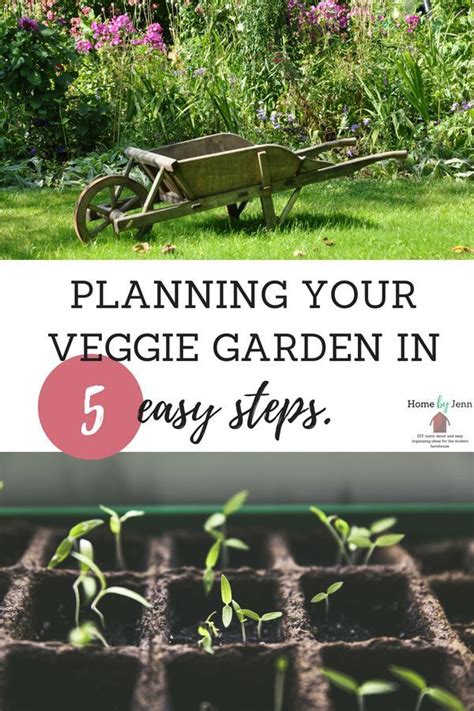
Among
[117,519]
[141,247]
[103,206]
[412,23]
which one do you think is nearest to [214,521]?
[117,519]

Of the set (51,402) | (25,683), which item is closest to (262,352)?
(51,402)

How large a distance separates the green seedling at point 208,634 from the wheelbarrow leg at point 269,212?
2.18 meters

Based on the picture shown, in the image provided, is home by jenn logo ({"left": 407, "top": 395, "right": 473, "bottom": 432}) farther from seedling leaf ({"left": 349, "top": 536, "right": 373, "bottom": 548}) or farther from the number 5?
the number 5

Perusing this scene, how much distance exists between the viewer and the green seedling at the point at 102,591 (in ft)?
4.34

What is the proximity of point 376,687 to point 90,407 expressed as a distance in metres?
0.55

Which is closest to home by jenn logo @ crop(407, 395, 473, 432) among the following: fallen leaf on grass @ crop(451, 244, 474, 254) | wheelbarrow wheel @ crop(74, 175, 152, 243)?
fallen leaf on grass @ crop(451, 244, 474, 254)

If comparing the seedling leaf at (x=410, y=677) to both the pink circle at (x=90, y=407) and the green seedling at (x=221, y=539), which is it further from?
the pink circle at (x=90, y=407)

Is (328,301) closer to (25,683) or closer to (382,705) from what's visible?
(382,705)

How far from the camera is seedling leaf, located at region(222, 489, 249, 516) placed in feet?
4.22

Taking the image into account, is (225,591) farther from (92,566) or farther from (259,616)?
(92,566)

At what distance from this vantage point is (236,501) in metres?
1.29

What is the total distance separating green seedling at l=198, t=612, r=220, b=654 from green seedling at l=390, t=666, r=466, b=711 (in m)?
0.26

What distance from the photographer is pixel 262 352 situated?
125 cm

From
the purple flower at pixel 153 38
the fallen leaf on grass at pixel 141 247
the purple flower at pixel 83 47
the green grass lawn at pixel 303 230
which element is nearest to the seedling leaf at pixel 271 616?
the green grass lawn at pixel 303 230
